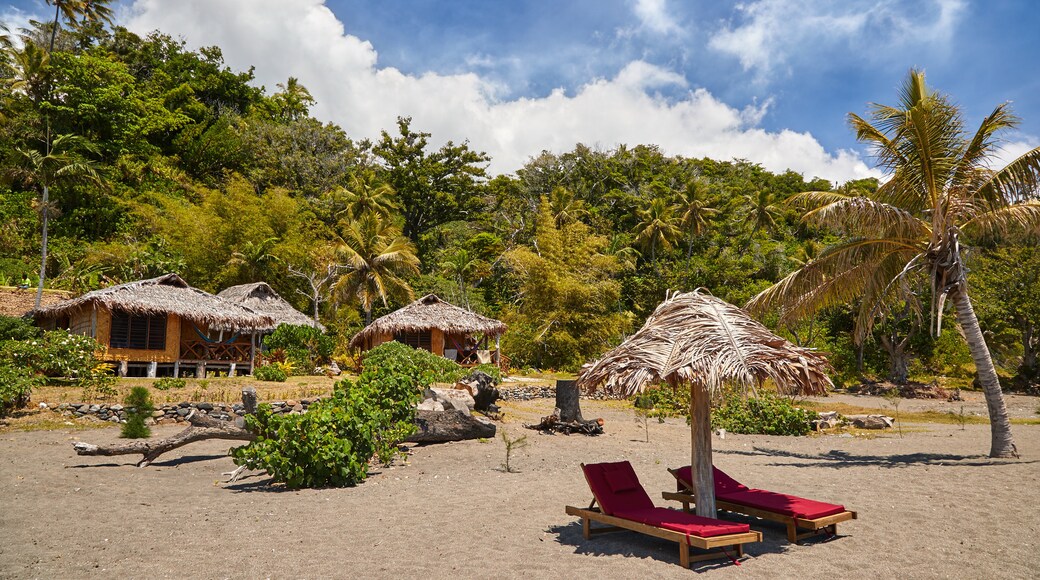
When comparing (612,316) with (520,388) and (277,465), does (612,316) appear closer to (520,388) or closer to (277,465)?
(520,388)

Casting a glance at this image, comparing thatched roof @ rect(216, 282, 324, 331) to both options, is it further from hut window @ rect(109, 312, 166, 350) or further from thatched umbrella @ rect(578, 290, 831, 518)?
thatched umbrella @ rect(578, 290, 831, 518)

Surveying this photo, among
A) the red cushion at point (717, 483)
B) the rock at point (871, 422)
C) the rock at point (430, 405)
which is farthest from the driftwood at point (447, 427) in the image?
the rock at point (871, 422)

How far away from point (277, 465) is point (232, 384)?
1161 cm

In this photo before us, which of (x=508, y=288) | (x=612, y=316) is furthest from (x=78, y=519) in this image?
(x=508, y=288)

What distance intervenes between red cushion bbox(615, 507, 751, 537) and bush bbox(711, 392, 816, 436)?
896 centimetres

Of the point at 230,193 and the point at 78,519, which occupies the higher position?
the point at 230,193

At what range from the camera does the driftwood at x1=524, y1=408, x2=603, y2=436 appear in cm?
1345

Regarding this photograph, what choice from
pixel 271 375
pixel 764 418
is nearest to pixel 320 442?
pixel 764 418

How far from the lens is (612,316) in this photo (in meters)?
30.7

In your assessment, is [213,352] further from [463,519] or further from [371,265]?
[463,519]

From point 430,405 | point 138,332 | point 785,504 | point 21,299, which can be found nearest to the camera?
point 785,504

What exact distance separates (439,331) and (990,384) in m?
20.5

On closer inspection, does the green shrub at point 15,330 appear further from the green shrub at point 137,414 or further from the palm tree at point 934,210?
the palm tree at point 934,210

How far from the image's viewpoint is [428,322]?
25.9 m
